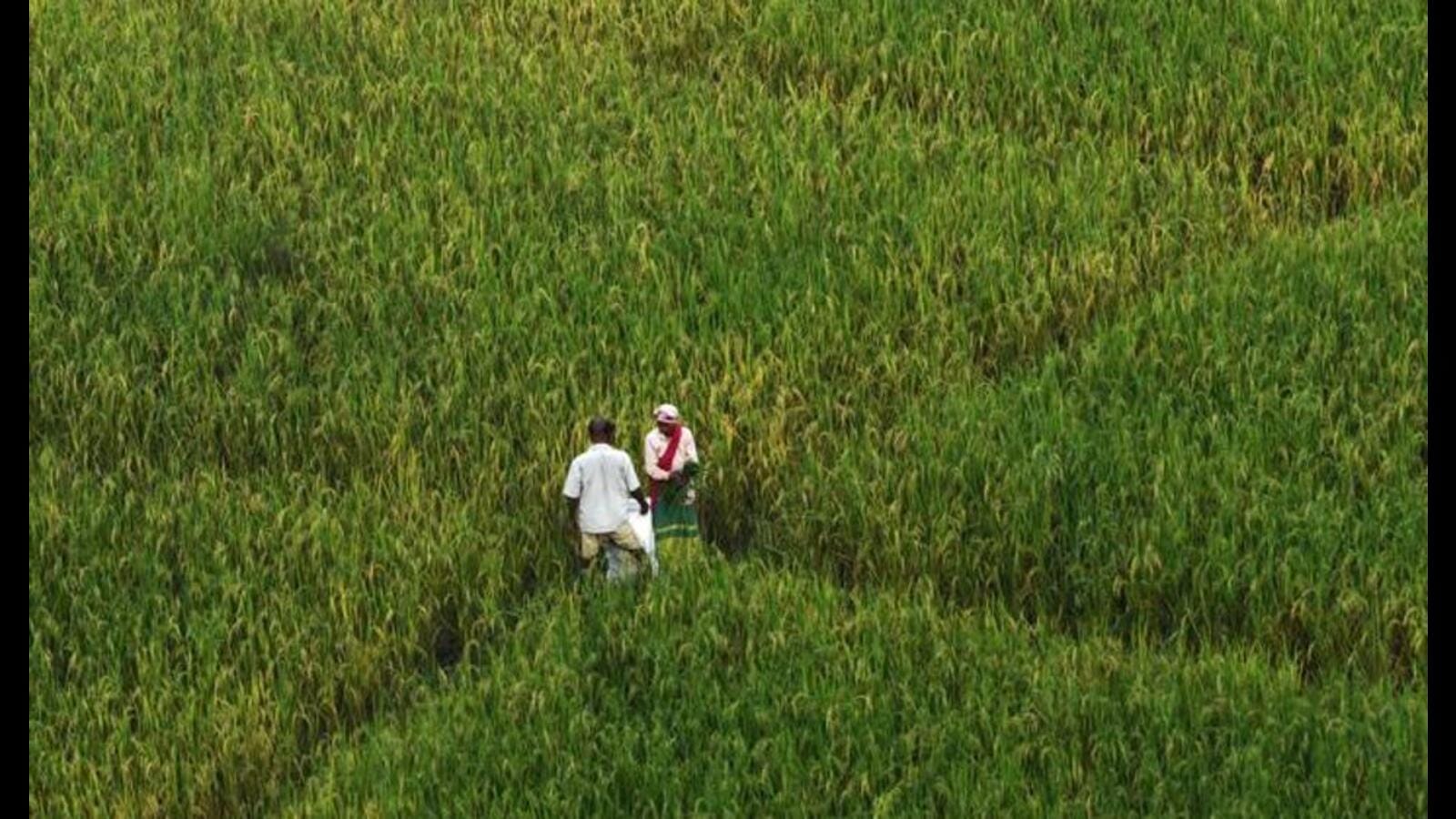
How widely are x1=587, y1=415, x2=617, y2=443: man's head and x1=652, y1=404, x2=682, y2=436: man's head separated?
23 cm

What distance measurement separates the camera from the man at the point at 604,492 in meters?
16.5

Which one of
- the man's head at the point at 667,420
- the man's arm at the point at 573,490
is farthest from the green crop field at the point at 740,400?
the man's head at the point at 667,420

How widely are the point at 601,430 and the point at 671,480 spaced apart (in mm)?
→ 455

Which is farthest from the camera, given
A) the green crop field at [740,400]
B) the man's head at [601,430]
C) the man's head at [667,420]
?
the man's head at [667,420]

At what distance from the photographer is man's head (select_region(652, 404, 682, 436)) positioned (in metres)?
16.6

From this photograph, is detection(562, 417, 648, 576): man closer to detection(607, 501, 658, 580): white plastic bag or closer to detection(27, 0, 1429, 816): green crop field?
detection(607, 501, 658, 580): white plastic bag

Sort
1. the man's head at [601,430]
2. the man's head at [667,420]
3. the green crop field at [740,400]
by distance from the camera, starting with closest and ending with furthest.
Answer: the green crop field at [740,400] < the man's head at [601,430] < the man's head at [667,420]

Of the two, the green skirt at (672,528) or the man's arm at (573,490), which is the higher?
the man's arm at (573,490)

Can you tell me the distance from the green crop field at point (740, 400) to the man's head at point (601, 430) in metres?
0.63

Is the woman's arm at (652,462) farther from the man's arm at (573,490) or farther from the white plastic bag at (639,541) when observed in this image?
the man's arm at (573,490)

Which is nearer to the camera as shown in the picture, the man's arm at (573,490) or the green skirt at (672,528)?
the man's arm at (573,490)

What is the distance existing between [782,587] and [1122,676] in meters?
1.59

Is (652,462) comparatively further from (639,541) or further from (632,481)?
(639,541)

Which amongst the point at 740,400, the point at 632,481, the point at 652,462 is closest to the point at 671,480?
the point at 652,462
